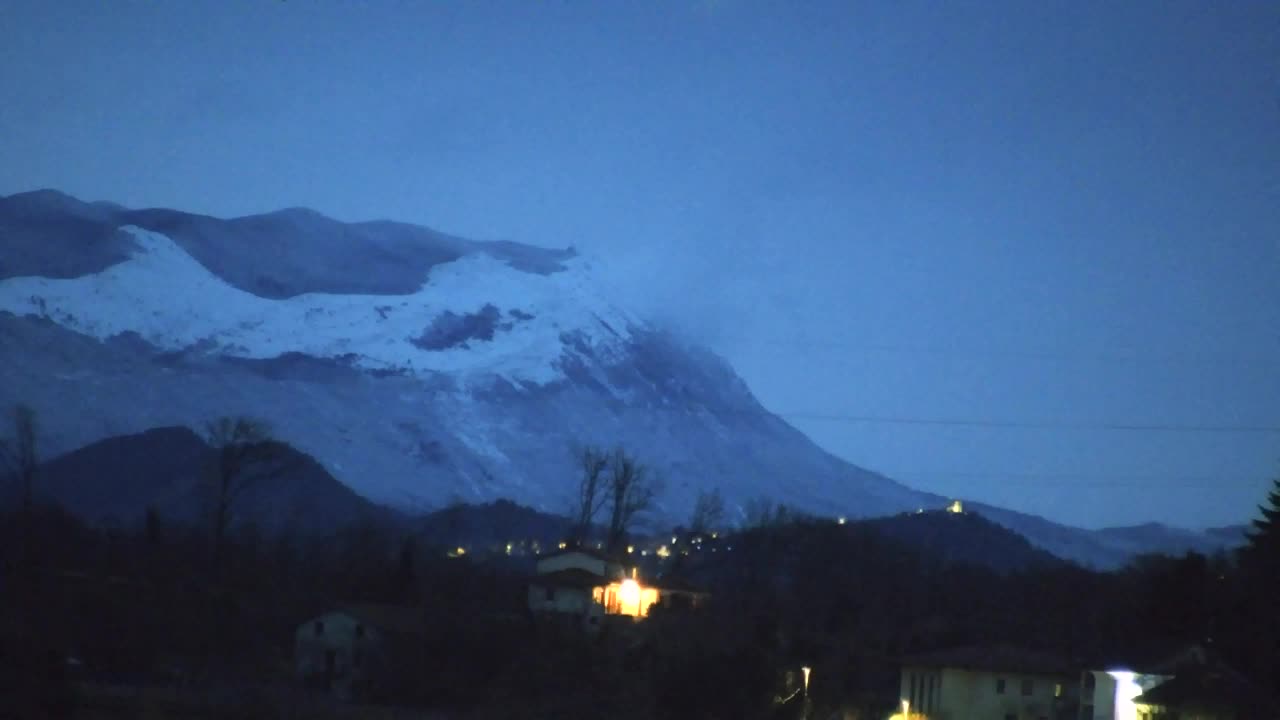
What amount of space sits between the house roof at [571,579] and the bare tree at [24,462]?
813 inches

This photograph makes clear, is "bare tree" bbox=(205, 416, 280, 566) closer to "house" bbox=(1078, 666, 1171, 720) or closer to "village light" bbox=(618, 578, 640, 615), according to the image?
"village light" bbox=(618, 578, 640, 615)

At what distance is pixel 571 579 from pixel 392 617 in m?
9.17

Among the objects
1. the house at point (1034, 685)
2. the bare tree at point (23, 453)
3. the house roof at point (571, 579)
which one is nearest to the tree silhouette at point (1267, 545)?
the house at point (1034, 685)

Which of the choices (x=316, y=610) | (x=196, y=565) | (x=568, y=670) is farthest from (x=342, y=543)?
(x=568, y=670)

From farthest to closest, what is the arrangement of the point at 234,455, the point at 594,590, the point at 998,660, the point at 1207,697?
the point at 234,455, the point at 594,590, the point at 998,660, the point at 1207,697

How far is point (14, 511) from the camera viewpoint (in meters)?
66.7

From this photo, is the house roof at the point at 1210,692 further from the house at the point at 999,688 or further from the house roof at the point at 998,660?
the house at the point at 999,688

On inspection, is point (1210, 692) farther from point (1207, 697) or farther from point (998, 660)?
point (998, 660)

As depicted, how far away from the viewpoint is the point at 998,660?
49406 millimetres

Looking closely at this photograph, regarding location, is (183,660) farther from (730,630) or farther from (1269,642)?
(1269,642)

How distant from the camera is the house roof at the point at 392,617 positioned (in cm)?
5342

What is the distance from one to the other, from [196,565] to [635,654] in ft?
77.0

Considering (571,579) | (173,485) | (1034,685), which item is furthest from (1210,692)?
(173,485)

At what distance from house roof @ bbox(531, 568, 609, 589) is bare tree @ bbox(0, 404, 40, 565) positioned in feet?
67.8
